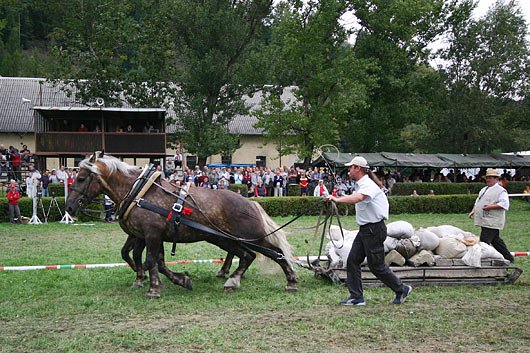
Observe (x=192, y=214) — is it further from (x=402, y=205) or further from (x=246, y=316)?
(x=402, y=205)

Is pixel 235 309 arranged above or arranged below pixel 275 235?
below

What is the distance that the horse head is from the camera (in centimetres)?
852

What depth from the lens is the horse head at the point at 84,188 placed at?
852 cm

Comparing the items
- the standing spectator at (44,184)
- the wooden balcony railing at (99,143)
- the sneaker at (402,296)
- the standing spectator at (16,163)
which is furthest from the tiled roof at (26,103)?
the sneaker at (402,296)

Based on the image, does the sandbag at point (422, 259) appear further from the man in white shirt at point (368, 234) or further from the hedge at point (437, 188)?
the hedge at point (437, 188)

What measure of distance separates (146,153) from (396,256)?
23.9 m

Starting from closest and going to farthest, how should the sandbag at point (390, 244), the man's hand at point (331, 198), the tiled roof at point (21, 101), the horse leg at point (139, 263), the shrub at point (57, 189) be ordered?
the man's hand at point (331, 198) → the sandbag at point (390, 244) → the horse leg at point (139, 263) → the shrub at point (57, 189) → the tiled roof at point (21, 101)

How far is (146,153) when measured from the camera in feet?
101

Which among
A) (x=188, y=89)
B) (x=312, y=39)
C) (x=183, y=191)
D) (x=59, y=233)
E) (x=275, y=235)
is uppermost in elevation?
(x=312, y=39)

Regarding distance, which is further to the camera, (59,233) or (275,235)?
(59,233)

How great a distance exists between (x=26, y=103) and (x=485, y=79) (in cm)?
3345

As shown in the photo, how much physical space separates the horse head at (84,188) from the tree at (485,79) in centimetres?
2942

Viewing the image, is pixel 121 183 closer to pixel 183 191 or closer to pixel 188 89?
pixel 183 191

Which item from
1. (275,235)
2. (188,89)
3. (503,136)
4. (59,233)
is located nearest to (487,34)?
(503,136)
